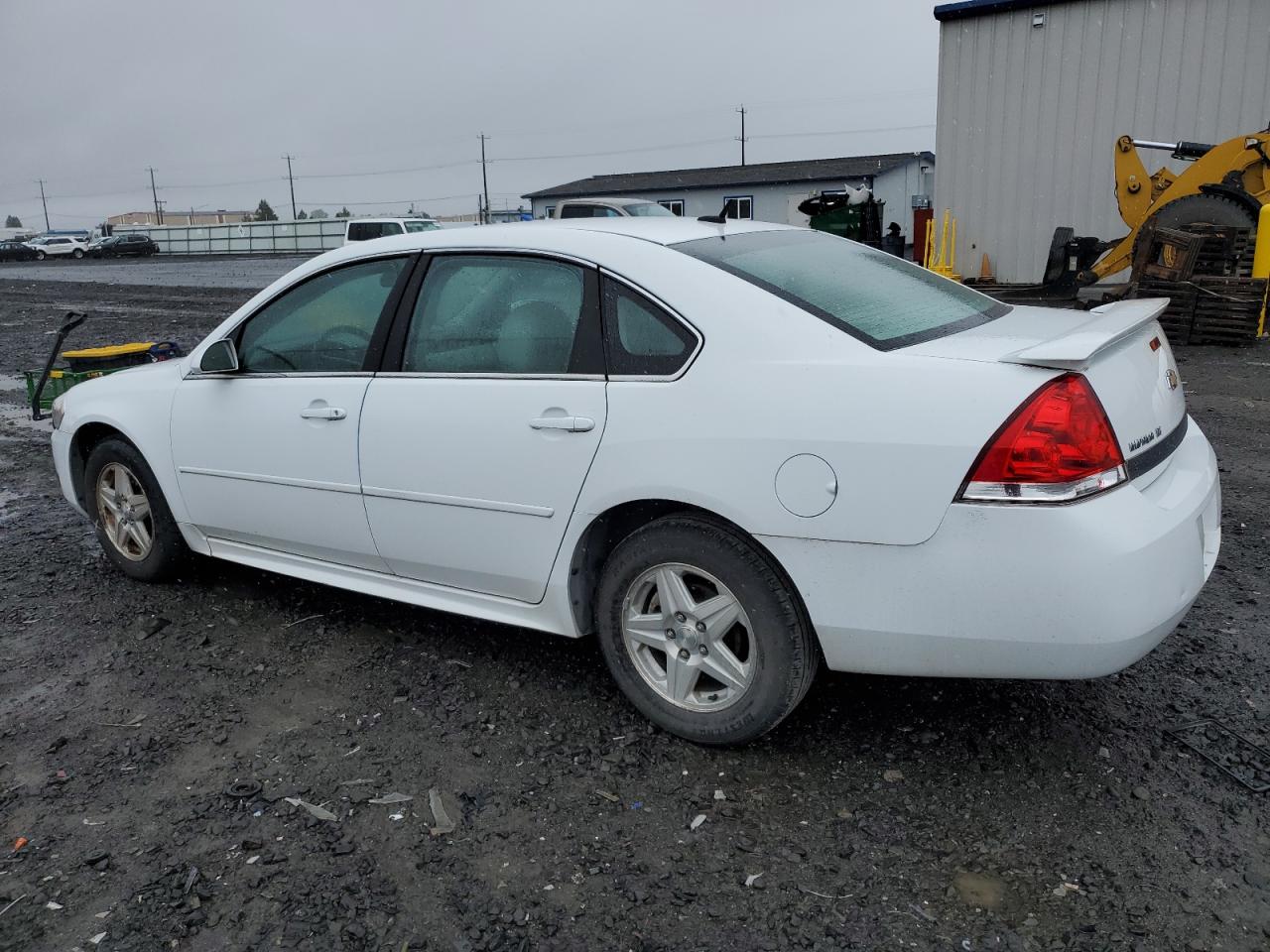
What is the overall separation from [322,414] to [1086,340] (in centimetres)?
258

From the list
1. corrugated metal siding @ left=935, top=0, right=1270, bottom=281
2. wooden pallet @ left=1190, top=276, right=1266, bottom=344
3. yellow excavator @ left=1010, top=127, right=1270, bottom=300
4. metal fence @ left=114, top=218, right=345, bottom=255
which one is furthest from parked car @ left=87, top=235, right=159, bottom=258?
wooden pallet @ left=1190, top=276, right=1266, bottom=344

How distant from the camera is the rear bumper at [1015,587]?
8.81ft

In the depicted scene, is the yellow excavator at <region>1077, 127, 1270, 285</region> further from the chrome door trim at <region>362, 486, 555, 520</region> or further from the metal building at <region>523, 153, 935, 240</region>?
the metal building at <region>523, 153, 935, 240</region>

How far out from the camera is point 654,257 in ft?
11.1

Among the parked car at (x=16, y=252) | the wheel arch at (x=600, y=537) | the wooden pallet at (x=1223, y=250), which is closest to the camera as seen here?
the wheel arch at (x=600, y=537)

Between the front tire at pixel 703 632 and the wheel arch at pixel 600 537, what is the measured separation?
8 centimetres

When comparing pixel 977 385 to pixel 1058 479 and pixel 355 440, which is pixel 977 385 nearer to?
pixel 1058 479

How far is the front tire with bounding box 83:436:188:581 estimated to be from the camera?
4.76 m

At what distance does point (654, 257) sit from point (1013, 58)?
1664 centimetres

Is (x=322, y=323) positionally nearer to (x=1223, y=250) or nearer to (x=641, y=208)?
(x=1223, y=250)

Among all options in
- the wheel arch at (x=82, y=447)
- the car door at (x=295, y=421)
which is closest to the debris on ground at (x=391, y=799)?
the car door at (x=295, y=421)

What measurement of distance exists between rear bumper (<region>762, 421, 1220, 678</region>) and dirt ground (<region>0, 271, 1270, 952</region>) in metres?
0.47

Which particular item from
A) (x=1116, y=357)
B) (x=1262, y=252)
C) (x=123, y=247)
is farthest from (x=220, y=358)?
(x=123, y=247)

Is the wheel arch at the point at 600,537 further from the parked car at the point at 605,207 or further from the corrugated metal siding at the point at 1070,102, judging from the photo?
the parked car at the point at 605,207
